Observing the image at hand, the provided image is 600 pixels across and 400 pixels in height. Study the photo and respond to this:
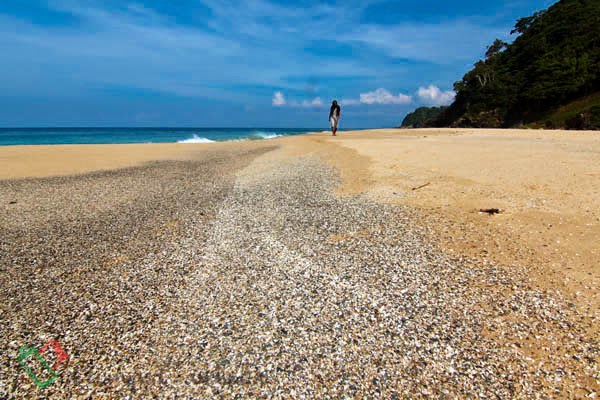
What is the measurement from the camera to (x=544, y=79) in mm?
43438

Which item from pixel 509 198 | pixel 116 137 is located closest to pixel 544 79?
pixel 509 198

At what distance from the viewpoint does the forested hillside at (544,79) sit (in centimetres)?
3816

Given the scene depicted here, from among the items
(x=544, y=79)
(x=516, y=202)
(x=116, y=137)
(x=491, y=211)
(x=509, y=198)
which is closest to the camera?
(x=491, y=211)

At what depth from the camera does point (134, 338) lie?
3.44 meters

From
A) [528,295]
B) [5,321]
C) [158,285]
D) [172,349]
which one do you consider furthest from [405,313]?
[5,321]

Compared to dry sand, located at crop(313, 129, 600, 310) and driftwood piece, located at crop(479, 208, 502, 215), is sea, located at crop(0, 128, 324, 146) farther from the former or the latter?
driftwood piece, located at crop(479, 208, 502, 215)

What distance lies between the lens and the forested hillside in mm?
38156

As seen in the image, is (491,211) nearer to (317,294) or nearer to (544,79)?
(317,294)

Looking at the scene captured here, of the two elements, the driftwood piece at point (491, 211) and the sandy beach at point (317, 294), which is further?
the driftwood piece at point (491, 211)

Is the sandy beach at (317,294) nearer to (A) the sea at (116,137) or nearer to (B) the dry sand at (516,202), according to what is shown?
(B) the dry sand at (516,202)

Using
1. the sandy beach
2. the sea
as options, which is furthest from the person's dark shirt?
the sandy beach

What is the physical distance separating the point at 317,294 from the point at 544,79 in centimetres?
5573

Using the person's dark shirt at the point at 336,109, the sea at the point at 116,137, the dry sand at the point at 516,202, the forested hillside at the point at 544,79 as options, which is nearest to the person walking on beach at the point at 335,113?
the person's dark shirt at the point at 336,109

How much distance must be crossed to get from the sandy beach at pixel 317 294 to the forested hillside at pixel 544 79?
118ft
